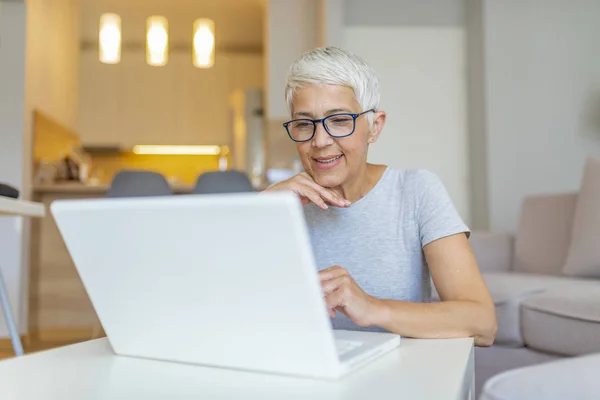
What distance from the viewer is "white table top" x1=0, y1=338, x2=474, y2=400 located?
1.94 feet

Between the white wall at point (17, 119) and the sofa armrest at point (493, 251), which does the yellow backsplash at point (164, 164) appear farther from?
the sofa armrest at point (493, 251)

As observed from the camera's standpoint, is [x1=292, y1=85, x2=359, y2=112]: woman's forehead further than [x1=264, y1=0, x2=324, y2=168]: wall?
No

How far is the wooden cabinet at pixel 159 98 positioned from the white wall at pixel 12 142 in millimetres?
2869

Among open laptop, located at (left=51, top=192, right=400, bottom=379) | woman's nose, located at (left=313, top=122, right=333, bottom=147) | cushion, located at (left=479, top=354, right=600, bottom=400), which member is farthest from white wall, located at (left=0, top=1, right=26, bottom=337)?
cushion, located at (left=479, top=354, right=600, bottom=400)

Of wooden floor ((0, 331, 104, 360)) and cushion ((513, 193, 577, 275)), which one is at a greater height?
cushion ((513, 193, 577, 275))

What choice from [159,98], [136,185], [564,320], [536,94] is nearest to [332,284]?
[564,320]

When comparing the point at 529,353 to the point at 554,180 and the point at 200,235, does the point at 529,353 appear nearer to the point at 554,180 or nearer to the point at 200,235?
the point at 200,235

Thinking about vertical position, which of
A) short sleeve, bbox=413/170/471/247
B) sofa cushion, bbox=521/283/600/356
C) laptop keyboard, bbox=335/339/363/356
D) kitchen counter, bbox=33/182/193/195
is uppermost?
kitchen counter, bbox=33/182/193/195

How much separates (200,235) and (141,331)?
0.22m

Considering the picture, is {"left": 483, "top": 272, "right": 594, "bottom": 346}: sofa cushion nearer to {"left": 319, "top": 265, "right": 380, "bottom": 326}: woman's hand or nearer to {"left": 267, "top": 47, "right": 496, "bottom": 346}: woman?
{"left": 267, "top": 47, "right": 496, "bottom": 346}: woman

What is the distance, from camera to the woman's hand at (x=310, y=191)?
113cm

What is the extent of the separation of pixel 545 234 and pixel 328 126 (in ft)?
7.05

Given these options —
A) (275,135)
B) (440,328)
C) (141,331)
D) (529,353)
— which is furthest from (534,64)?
(141,331)

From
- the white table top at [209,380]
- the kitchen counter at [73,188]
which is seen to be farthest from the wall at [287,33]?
the white table top at [209,380]
